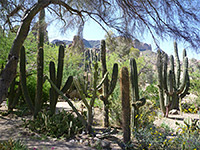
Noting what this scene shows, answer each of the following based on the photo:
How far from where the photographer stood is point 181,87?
29.4ft

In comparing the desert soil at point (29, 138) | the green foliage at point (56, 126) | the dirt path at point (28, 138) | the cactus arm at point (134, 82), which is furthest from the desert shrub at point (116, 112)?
the dirt path at point (28, 138)

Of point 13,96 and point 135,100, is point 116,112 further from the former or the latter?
point 13,96

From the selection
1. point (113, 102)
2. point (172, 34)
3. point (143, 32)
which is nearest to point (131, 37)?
point (143, 32)

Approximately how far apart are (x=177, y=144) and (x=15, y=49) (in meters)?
3.86

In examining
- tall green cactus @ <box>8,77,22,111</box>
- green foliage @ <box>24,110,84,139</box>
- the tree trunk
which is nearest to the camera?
the tree trunk

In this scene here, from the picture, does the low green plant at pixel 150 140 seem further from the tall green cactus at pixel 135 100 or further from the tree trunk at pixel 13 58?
the tree trunk at pixel 13 58

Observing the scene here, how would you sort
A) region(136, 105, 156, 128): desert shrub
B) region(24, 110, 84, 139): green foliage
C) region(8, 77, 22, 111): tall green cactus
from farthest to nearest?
region(8, 77, 22, 111): tall green cactus < region(136, 105, 156, 128): desert shrub < region(24, 110, 84, 139): green foliage

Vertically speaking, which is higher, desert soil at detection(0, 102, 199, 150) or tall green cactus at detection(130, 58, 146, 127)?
tall green cactus at detection(130, 58, 146, 127)

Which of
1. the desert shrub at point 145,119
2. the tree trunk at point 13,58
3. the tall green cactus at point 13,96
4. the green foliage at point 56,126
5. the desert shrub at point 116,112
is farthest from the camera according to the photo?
the tall green cactus at point 13,96

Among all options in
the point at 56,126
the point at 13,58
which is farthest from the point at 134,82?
the point at 13,58

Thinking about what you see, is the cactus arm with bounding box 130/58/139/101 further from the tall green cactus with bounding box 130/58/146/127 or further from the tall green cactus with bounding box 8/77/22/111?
the tall green cactus with bounding box 8/77/22/111

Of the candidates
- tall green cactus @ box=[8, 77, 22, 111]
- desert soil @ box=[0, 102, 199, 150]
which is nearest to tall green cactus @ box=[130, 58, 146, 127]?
desert soil @ box=[0, 102, 199, 150]

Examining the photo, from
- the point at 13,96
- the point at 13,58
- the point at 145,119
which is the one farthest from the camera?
the point at 13,96

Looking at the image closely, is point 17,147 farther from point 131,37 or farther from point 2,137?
point 131,37
